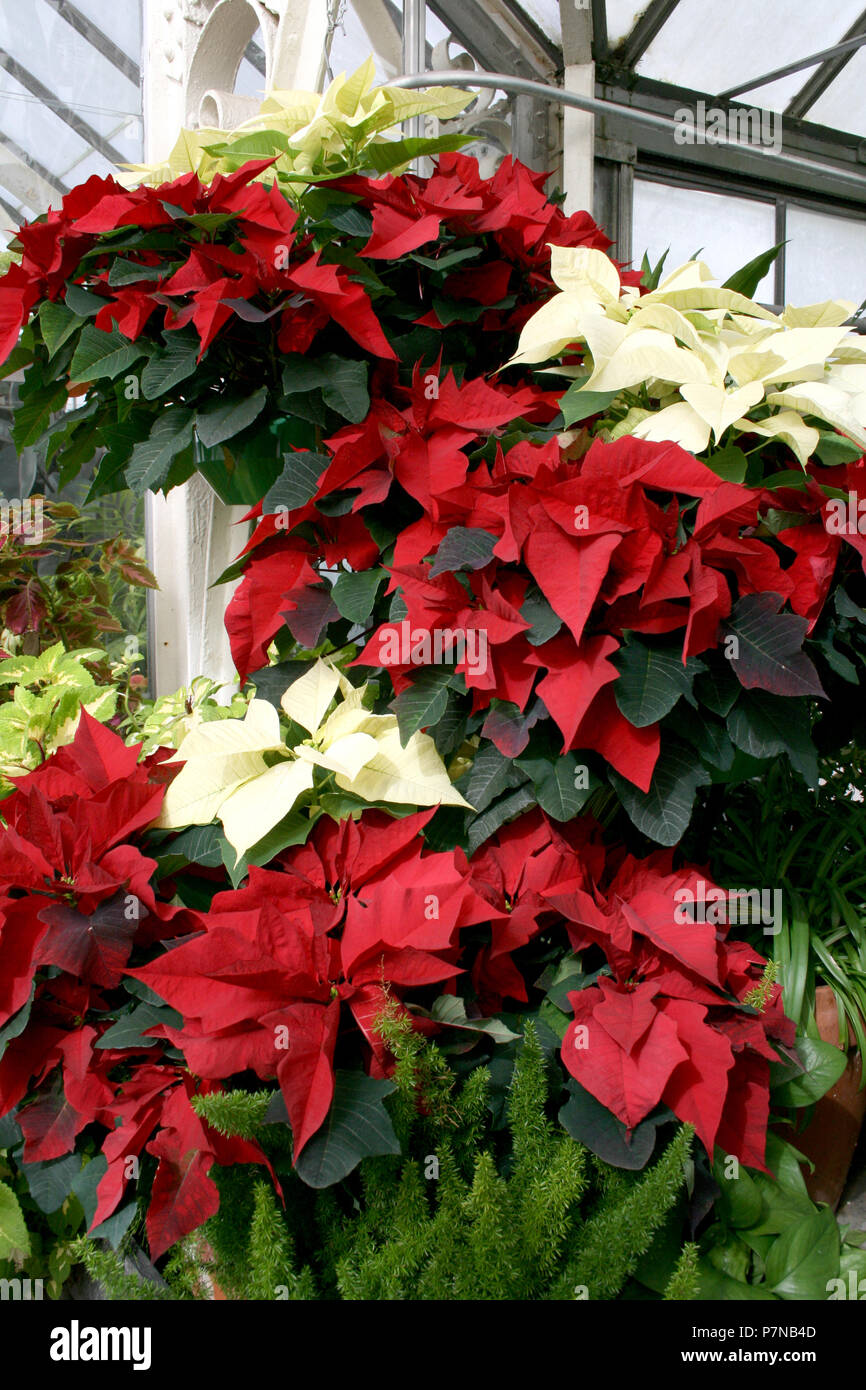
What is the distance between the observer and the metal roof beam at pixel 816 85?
11.3ft

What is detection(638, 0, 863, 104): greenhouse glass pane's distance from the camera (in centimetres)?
314

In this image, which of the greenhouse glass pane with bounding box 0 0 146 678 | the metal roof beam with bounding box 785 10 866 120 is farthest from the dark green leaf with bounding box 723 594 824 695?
the metal roof beam with bounding box 785 10 866 120

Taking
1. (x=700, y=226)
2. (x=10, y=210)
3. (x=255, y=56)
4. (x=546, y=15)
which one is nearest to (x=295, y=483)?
(x=10, y=210)

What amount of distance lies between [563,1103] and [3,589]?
1.30 metres

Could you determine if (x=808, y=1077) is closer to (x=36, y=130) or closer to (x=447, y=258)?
(x=447, y=258)

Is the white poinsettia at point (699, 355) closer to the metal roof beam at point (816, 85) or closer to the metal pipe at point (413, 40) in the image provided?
the metal pipe at point (413, 40)

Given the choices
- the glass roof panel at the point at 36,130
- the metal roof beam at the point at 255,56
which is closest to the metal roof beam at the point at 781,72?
the metal roof beam at the point at 255,56

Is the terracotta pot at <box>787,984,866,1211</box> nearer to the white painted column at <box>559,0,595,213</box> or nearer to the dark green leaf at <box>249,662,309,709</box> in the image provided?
the dark green leaf at <box>249,662,309,709</box>

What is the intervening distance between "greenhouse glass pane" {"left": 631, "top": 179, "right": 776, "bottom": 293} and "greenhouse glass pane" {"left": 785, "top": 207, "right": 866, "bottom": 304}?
10 cm

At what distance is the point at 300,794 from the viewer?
76cm

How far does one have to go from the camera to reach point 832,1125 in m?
0.90
